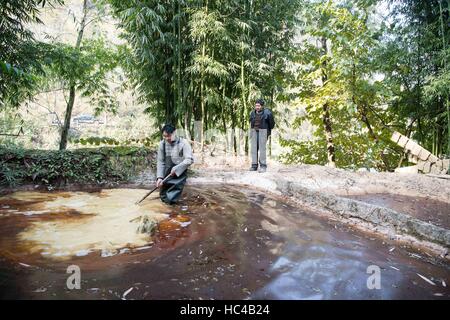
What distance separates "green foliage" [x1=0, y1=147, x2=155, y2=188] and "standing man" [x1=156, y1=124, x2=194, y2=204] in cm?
169

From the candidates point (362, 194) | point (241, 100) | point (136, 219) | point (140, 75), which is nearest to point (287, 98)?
point (241, 100)

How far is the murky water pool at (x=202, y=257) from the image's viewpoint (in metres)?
1.89

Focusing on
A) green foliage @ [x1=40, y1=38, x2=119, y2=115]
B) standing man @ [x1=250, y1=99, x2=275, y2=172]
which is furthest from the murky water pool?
green foliage @ [x1=40, y1=38, x2=119, y2=115]

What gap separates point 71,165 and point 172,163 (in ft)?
7.12

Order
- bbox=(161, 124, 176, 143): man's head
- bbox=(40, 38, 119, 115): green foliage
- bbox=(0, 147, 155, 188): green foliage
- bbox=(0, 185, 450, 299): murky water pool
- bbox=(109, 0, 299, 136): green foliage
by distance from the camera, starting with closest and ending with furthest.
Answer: bbox=(0, 185, 450, 299): murky water pool < bbox=(161, 124, 176, 143): man's head < bbox=(0, 147, 155, 188): green foliage < bbox=(40, 38, 119, 115): green foliage < bbox=(109, 0, 299, 136): green foliage

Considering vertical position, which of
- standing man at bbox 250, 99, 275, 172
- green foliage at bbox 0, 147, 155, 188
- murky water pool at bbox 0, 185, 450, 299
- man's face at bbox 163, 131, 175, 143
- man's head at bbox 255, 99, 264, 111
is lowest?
murky water pool at bbox 0, 185, 450, 299

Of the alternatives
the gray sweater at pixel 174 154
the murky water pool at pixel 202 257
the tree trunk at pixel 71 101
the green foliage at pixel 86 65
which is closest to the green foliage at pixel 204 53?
the green foliage at pixel 86 65

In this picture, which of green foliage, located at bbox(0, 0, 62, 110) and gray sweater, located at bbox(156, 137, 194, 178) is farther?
green foliage, located at bbox(0, 0, 62, 110)

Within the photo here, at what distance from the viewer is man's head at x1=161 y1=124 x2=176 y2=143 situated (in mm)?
4195

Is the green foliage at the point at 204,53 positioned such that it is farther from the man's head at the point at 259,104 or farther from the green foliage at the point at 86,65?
the man's head at the point at 259,104

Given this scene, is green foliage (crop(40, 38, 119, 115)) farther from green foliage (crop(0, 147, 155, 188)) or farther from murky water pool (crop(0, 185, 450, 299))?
murky water pool (crop(0, 185, 450, 299))

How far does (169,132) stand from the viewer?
13.8 ft

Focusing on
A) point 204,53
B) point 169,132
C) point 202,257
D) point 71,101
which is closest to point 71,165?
point 169,132

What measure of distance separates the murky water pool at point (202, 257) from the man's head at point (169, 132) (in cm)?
104
